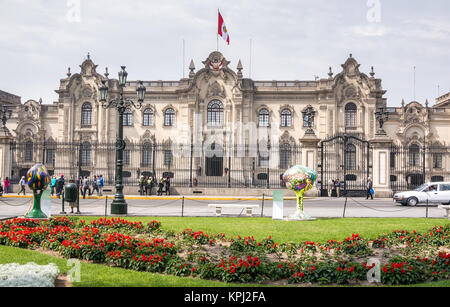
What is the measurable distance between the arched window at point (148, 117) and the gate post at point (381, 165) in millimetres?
25414

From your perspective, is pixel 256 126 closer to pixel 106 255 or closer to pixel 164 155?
pixel 164 155

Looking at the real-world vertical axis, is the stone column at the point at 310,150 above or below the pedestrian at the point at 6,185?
above

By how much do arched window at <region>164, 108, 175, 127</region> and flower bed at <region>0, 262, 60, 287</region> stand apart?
39.3m

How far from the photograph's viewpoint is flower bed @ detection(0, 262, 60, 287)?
19.6ft

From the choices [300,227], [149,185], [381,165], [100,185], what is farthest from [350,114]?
[300,227]

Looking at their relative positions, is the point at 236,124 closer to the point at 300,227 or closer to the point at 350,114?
the point at 350,114

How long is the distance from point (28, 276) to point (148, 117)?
1594 inches

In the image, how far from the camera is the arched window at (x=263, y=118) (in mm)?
45031

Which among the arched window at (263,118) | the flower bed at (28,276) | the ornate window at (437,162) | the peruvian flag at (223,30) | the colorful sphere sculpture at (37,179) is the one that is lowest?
the flower bed at (28,276)

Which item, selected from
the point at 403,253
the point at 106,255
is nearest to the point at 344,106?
the point at 403,253

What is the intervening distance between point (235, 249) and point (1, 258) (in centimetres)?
459

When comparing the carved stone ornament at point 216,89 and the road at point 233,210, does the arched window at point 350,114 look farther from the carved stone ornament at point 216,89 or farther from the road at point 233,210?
the road at point 233,210

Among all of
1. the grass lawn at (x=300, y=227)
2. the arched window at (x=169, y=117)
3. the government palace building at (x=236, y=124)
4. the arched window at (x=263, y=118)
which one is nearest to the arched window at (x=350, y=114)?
the government palace building at (x=236, y=124)

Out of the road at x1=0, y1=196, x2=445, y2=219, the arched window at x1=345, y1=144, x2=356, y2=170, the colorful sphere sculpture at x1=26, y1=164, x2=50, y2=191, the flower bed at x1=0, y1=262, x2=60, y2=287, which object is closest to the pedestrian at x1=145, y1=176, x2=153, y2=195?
the road at x1=0, y1=196, x2=445, y2=219
